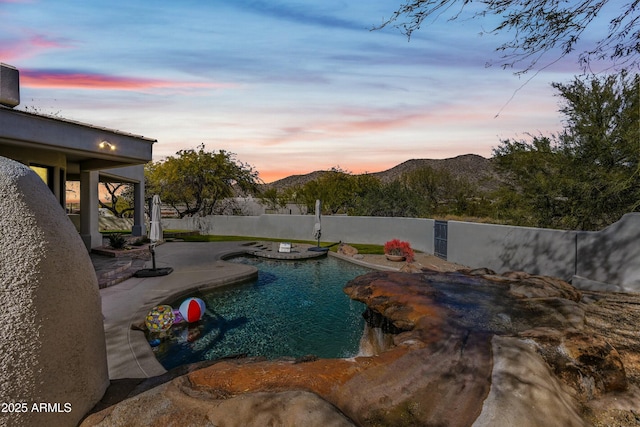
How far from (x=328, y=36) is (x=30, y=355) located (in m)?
11.0

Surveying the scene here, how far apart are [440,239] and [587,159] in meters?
7.74

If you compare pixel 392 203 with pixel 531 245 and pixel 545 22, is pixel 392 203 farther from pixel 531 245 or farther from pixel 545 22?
pixel 545 22

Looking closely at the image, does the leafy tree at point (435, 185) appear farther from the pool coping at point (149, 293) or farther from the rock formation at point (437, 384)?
the rock formation at point (437, 384)

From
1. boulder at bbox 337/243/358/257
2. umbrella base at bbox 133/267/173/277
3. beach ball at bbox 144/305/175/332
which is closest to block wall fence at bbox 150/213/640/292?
boulder at bbox 337/243/358/257

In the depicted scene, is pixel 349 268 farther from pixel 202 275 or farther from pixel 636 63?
pixel 636 63

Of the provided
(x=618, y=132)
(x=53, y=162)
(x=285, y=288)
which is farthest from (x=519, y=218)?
(x=53, y=162)

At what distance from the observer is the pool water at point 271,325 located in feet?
24.9

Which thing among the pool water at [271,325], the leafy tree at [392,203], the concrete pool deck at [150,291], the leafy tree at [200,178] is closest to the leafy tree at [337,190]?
the leafy tree at [200,178]

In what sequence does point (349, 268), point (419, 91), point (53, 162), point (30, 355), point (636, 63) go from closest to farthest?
point (30, 355)
point (636, 63)
point (53, 162)
point (419, 91)
point (349, 268)

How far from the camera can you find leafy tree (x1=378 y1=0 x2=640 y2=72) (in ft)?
25.0

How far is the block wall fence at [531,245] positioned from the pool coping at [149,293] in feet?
15.7

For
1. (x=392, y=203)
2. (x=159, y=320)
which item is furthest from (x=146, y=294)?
(x=392, y=203)

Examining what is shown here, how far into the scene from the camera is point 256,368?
151 inches

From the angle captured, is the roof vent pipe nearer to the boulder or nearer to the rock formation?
the rock formation
